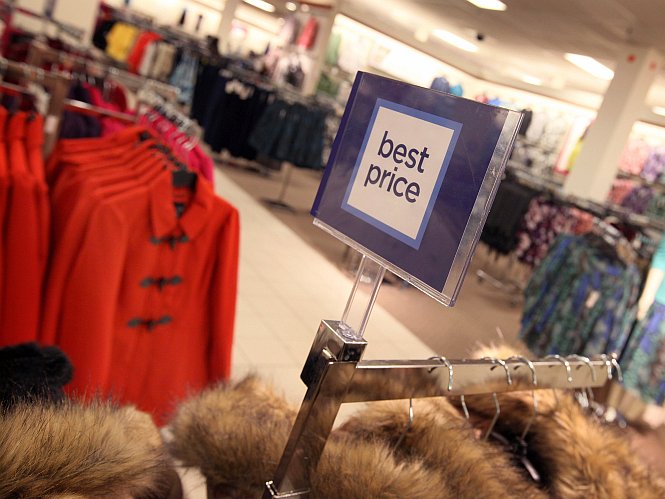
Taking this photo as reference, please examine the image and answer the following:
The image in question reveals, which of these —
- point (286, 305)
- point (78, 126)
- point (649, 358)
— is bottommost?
point (286, 305)

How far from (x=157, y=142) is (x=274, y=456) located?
142 centimetres

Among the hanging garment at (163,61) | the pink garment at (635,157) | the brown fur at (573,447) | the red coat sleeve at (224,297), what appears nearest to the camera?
the brown fur at (573,447)

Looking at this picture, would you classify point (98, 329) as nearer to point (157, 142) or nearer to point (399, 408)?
point (157, 142)

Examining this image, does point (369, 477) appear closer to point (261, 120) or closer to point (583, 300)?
point (583, 300)

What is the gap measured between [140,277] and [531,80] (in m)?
9.78

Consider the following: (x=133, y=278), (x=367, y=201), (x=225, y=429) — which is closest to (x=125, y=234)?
Answer: (x=133, y=278)

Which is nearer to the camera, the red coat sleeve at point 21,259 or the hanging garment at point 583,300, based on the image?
the red coat sleeve at point 21,259

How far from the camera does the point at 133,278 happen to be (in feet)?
5.14

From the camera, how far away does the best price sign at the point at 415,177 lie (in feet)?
1.75

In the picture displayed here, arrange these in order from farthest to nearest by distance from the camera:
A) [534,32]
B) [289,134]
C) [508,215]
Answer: [534,32] < [289,134] < [508,215]

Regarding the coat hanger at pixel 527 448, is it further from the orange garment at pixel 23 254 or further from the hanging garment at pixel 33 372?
the orange garment at pixel 23 254

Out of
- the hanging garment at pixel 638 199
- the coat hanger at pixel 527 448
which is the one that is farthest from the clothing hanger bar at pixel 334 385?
the hanging garment at pixel 638 199

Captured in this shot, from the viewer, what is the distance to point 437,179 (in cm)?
57

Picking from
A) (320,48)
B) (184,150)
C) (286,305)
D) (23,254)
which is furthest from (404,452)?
(320,48)
